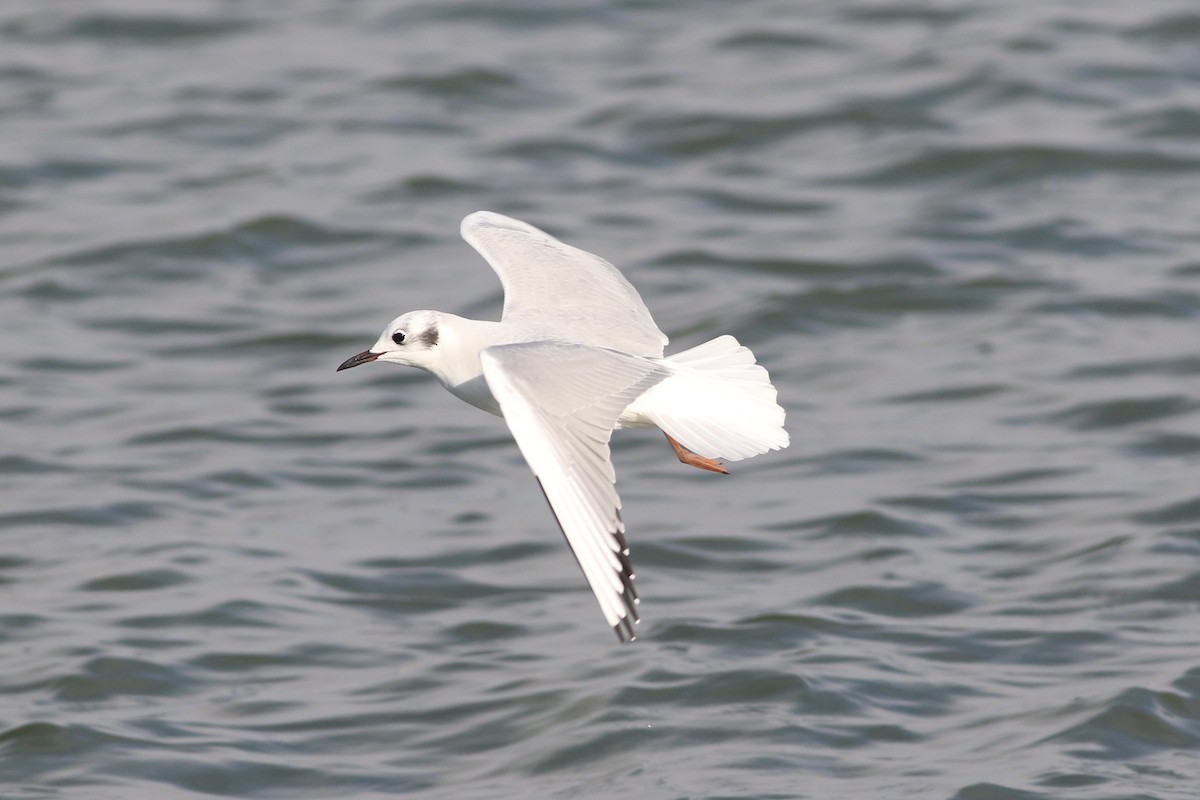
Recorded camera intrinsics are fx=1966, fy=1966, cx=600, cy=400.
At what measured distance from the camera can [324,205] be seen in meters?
12.9

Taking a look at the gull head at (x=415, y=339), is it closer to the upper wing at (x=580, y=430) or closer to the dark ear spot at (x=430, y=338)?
the dark ear spot at (x=430, y=338)

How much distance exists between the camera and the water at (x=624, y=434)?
7477 millimetres

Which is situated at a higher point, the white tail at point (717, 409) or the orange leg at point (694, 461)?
the white tail at point (717, 409)

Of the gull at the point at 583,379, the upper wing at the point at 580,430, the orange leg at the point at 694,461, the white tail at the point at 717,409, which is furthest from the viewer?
the orange leg at the point at 694,461

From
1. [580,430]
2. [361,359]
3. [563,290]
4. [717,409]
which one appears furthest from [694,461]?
[580,430]

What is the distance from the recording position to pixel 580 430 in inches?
213

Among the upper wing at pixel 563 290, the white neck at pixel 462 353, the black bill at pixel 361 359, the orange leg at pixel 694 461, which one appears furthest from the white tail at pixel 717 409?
the black bill at pixel 361 359

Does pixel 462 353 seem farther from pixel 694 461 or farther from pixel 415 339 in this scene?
pixel 694 461

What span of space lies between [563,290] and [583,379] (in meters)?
1.48

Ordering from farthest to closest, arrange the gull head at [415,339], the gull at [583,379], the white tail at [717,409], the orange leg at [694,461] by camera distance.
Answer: the orange leg at [694,461] < the gull head at [415,339] < the white tail at [717,409] < the gull at [583,379]

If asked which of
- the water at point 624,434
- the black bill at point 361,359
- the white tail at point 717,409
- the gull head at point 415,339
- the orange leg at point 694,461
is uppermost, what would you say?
the gull head at point 415,339

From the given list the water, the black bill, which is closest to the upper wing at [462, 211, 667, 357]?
the black bill

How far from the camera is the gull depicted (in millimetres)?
5109

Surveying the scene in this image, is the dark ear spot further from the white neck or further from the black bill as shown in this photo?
the black bill
